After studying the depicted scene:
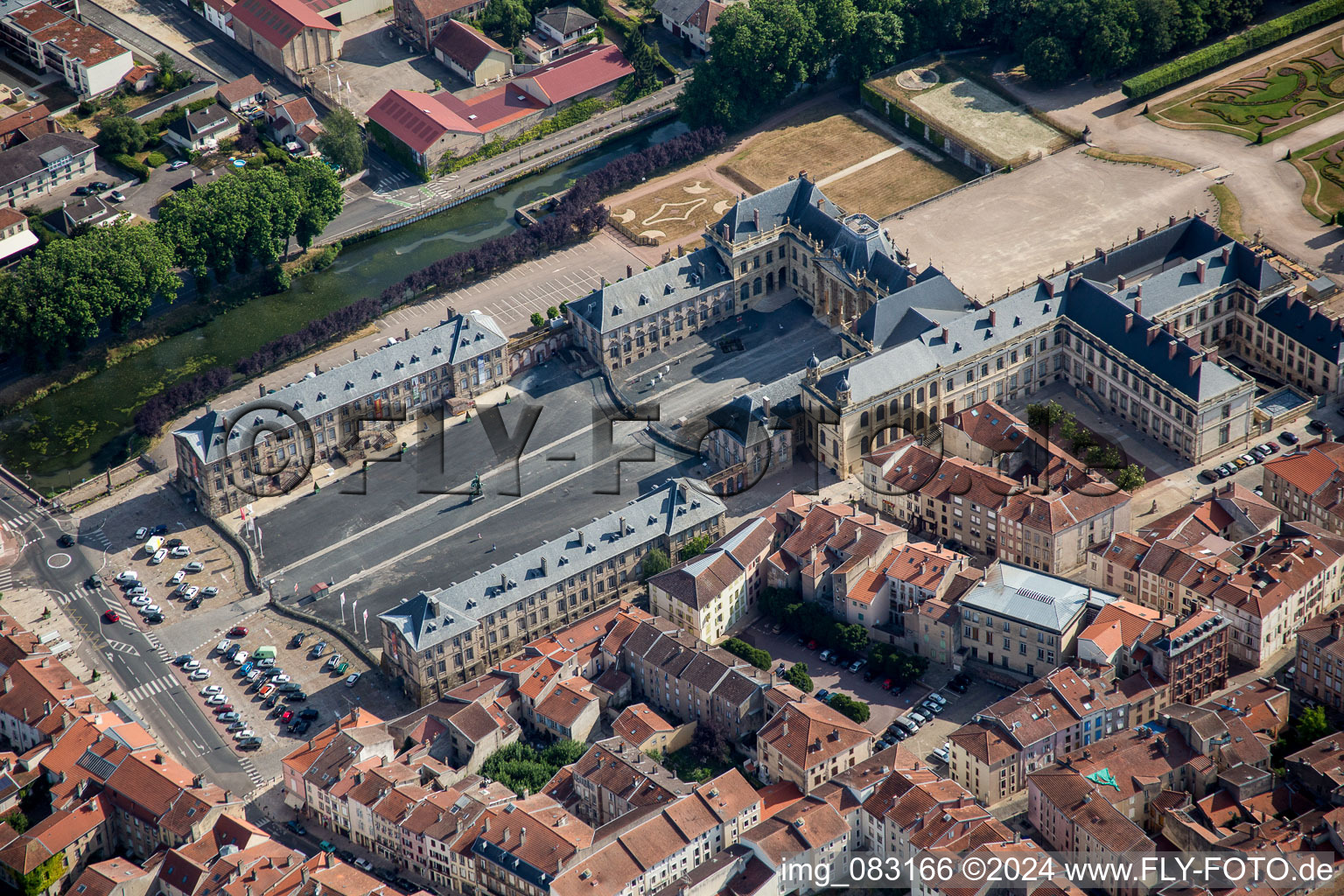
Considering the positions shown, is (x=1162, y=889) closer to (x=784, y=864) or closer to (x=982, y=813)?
(x=982, y=813)

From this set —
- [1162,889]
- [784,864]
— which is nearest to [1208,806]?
[1162,889]

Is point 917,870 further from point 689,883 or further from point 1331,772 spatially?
point 1331,772

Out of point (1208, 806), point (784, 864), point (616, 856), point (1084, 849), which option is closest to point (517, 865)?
point (616, 856)

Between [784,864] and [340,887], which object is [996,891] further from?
[340,887]

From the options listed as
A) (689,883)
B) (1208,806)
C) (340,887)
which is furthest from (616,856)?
(1208,806)

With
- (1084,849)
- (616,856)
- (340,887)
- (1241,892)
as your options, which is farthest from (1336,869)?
(340,887)

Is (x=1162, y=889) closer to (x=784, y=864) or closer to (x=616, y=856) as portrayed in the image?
(x=784, y=864)
